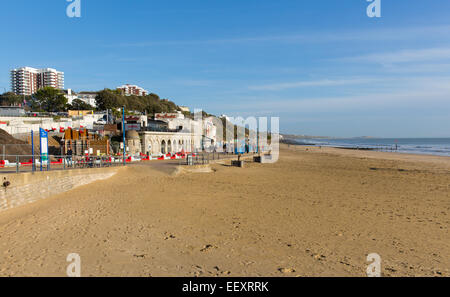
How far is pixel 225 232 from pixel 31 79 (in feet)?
696

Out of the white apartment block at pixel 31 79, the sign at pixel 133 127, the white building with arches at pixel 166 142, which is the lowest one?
the white building with arches at pixel 166 142

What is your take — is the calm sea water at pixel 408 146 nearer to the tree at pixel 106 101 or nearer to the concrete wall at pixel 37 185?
the concrete wall at pixel 37 185

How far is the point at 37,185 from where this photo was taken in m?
12.1

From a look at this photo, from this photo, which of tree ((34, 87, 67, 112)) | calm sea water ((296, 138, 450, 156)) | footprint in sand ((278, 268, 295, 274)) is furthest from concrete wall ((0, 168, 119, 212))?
tree ((34, 87, 67, 112))

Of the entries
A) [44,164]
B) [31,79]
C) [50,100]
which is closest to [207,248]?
[44,164]

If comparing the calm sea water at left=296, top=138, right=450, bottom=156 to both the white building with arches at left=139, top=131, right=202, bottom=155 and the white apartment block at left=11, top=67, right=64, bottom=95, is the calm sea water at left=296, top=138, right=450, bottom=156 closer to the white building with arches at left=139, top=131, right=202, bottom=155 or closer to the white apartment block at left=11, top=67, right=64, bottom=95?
the white building with arches at left=139, top=131, right=202, bottom=155

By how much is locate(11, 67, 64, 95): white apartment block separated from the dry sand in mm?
189507

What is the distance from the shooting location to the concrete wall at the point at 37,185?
433 inches

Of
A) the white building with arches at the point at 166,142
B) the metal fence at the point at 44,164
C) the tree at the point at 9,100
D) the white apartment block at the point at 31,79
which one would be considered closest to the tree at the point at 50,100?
the tree at the point at 9,100

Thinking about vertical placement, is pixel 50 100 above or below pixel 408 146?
above

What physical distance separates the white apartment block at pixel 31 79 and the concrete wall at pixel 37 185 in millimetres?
185344

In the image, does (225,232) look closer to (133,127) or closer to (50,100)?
(133,127)
